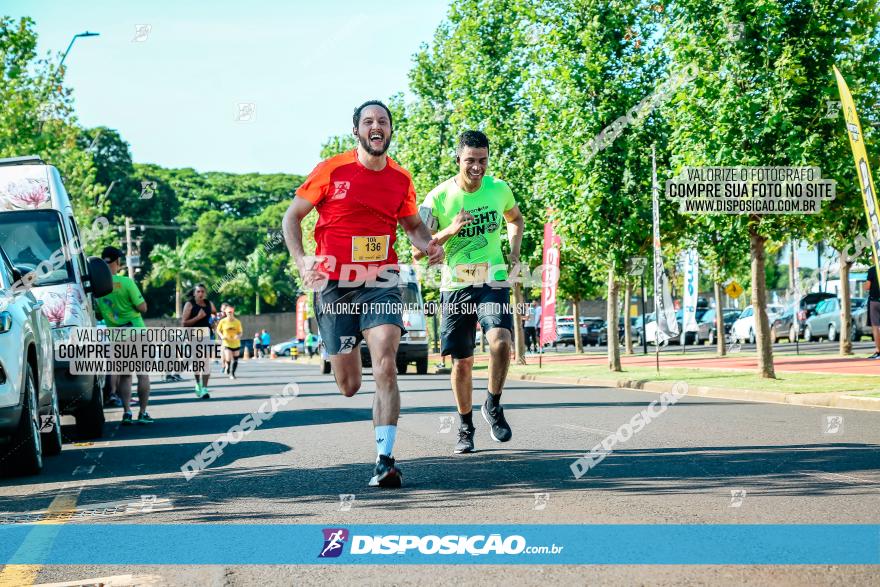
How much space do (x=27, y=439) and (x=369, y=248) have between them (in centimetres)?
324

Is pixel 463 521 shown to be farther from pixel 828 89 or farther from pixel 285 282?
pixel 285 282

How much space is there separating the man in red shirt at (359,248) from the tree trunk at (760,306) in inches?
529

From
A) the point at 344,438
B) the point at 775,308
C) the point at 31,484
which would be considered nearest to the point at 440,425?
the point at 344,438

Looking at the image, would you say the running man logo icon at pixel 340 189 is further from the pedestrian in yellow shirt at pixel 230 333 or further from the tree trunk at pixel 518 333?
the tree trunk at pixel 518 333

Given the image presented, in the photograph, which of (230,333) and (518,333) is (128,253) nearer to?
(518,333)

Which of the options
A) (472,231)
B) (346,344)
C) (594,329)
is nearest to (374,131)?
(346,344)

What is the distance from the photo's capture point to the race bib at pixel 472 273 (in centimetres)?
904

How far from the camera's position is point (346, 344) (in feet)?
24.9

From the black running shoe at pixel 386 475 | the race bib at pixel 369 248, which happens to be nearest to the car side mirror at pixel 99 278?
the race bib at pixel 369 248

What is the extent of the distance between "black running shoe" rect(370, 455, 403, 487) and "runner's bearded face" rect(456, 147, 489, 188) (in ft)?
8.56

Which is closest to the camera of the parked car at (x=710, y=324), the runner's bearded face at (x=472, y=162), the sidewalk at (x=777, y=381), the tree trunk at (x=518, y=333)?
the runner's bearded face at (x=472, y=162)

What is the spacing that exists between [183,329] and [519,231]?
9.40 m

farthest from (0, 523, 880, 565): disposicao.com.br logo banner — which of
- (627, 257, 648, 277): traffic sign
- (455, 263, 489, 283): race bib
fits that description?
(627, 257, 648, 277): traffic sign

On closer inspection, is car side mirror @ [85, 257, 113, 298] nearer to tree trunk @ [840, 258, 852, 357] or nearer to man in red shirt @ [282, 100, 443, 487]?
man in red shirt @ [282, 100, 443, 487]
